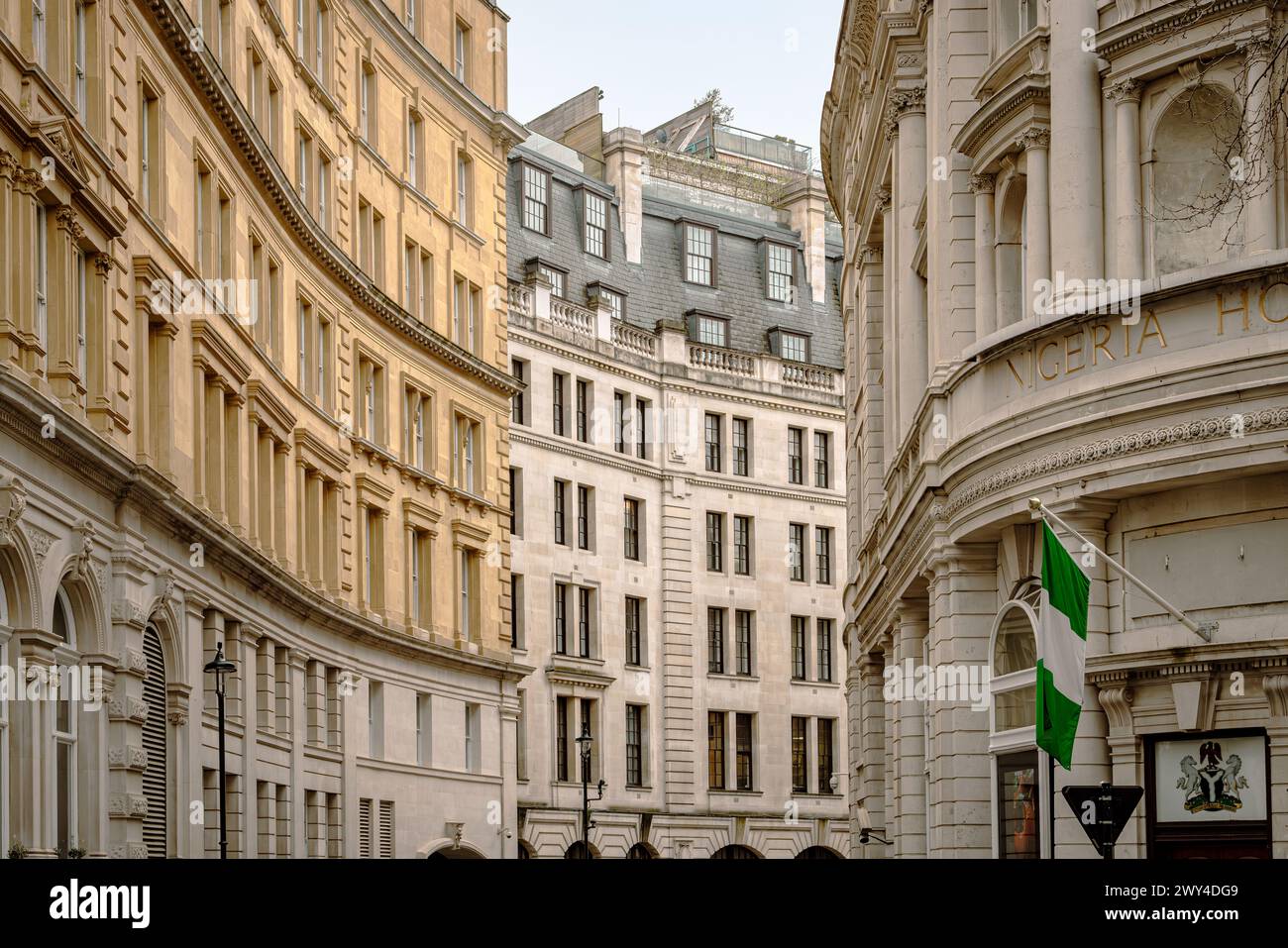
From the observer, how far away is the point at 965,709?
2867 centimetres

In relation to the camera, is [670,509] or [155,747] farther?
[670,509]

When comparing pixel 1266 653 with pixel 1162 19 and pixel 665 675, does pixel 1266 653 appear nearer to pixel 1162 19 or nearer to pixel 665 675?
pixel 1162 19

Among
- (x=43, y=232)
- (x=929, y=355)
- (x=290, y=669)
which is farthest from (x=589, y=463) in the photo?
(x=43, y=232)

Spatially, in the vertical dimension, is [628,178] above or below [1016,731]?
above

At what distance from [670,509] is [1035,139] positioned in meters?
47.1

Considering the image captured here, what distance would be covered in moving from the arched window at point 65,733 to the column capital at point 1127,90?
15623mm

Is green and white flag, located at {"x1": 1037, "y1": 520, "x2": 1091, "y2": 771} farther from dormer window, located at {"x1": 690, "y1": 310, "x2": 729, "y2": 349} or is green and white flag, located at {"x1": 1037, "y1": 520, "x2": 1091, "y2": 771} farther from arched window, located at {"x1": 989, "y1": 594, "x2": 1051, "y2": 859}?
dormer window, located at {"x1": 690, "y1": 310, "x2": 729, "y2": 349}

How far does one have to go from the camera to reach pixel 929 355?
1241 inches

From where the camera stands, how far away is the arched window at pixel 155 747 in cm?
3244

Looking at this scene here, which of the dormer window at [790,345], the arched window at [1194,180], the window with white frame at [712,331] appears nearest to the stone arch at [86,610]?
the arched window at [1194,180]

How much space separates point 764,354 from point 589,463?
11.4 m

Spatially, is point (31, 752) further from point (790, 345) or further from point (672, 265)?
point (790, 345)

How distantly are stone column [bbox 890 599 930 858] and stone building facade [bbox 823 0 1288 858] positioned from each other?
8.83 feet

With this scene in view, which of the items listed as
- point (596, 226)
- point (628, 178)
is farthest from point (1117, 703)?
point (628, 178)
